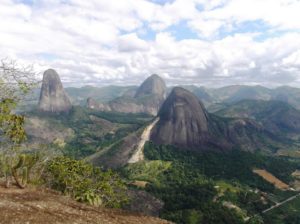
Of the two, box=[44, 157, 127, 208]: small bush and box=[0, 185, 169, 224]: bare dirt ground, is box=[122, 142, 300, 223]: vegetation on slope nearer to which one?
box=[44, 157, 127, 208]: small bush

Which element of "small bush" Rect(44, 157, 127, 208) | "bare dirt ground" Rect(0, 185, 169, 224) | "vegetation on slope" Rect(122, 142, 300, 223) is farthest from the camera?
"vegetation on slope" Rect(122, 142, 300, 223)

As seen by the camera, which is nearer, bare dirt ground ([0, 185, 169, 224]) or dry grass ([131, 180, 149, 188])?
bare dirt ground ([0, 185, 169, 224])

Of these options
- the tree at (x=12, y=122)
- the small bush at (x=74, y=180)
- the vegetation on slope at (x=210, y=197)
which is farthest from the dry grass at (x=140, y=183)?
the tree at (x=12, y=122)

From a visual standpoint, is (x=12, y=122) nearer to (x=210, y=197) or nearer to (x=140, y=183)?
(x=210, y=197)

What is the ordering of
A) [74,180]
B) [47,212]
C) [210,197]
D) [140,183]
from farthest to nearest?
1. [140,183]
2. [210,197]
3. [74,180]
4. [47,212]

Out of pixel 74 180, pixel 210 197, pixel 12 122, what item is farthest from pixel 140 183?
pixel 12 122

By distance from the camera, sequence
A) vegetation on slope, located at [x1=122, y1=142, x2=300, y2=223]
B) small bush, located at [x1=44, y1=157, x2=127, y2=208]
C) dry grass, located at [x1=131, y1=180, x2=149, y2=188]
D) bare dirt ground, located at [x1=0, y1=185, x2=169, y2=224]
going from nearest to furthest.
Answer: bare dirt ground, located at [x1=0, y1=185, x2=169, y2=224]
small bush, located at [x1=44, y1=157, x2=127, y2=208]
vegetation on slope, located at [x1=122, y1=142, x2=300, y2=223]
dry grass, located at [x1=131, y1=180, x2=149, y2=188]

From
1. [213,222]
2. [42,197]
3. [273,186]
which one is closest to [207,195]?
[213,222]

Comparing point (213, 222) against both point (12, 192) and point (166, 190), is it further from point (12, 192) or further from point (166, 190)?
point (12, 192)

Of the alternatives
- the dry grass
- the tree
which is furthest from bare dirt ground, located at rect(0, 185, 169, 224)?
the dry grass
